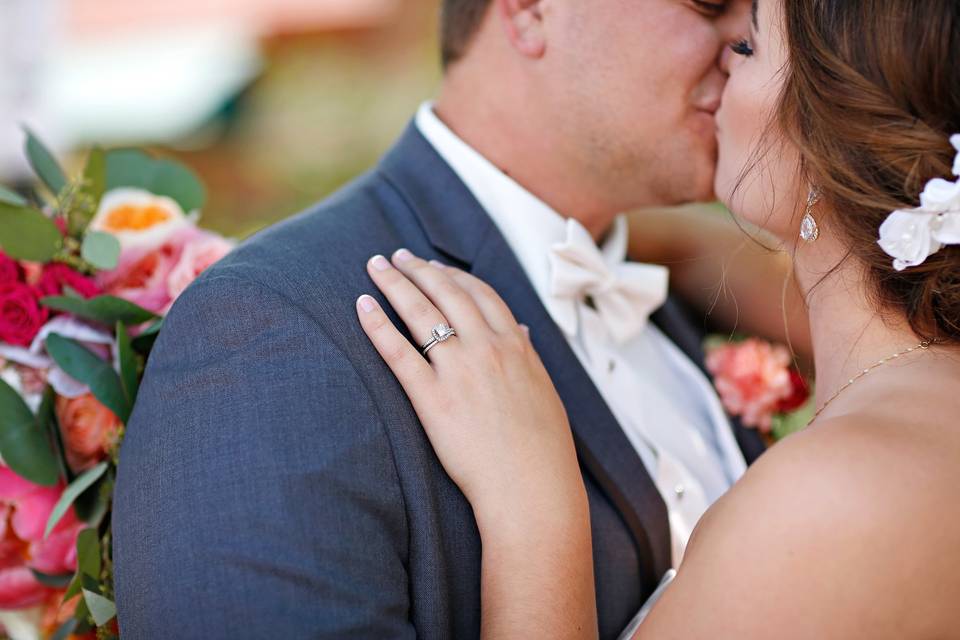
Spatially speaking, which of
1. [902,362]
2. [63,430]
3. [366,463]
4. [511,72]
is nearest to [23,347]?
[63,430]

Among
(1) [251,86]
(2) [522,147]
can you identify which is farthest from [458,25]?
(1) [251,86]

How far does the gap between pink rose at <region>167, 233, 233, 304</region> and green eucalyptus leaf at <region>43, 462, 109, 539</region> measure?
36 cm

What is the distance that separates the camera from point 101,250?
1899mm

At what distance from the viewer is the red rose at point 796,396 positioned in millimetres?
2492

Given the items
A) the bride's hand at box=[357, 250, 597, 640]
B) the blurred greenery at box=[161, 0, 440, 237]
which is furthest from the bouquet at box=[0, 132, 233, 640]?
the blurred greenery at box=[161, 0, 440, 237]

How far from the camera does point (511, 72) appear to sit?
2.26 meters

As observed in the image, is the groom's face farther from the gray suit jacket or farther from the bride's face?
the gray suit jacket

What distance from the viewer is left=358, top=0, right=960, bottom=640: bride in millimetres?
1363

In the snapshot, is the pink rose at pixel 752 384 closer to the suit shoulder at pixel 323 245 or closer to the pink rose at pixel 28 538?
the suit shoulder at pixel 323 245

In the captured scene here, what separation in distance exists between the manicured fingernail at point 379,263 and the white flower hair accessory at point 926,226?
33.5 inches

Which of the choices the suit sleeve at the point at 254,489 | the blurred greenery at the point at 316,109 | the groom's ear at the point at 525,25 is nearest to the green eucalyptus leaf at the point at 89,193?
the suit sleeve at the point at 254,489

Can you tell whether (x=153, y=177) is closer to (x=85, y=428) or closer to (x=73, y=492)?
(x=85, y=428)

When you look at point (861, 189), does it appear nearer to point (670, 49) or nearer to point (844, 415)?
point (844, 415)

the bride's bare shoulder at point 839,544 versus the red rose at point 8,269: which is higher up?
the red rose at point 8,269
